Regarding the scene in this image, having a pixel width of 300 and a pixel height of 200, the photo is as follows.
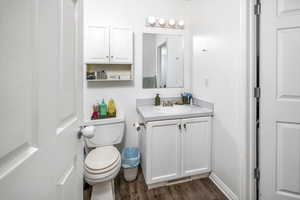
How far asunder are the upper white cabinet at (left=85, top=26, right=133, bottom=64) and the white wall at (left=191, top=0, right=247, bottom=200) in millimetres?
997

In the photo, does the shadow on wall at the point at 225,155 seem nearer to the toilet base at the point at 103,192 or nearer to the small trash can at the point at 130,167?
the small trash can at the point at 130,167

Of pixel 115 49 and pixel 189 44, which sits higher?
pixel 189 44

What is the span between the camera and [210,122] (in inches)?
68.7

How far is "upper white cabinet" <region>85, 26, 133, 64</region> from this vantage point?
5.76ft

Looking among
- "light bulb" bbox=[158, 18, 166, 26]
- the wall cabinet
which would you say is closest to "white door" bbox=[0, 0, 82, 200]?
the wall cabinet

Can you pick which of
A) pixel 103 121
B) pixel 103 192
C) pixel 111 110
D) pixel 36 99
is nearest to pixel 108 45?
pixel 111 110

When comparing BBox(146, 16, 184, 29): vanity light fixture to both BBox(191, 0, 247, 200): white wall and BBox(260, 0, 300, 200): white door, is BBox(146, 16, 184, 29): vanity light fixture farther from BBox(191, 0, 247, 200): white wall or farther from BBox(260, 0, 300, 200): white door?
BBox(260, 0, 300, 200): white door

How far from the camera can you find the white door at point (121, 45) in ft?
5.94

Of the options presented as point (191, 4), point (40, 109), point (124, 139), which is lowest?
point (124, 139)

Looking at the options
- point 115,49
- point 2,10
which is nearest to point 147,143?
point 115,49

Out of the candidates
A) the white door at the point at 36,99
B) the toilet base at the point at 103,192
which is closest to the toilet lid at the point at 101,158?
the toilet base at the point at 103,192

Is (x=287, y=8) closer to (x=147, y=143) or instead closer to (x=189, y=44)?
(x=189, y=44)

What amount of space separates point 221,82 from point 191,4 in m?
1.38

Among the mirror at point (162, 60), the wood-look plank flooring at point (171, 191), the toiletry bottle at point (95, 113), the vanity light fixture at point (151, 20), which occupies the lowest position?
the wood-look plank flooring at point (171, 191)
